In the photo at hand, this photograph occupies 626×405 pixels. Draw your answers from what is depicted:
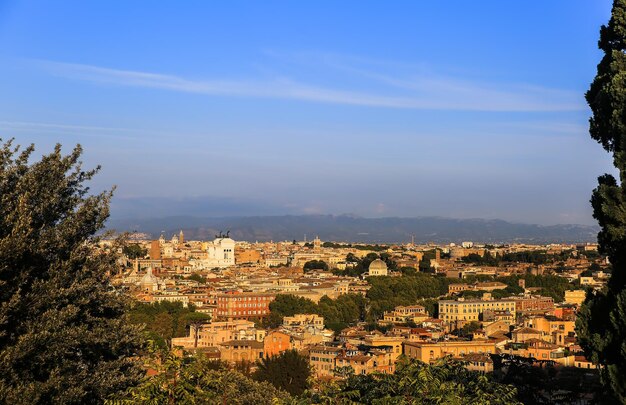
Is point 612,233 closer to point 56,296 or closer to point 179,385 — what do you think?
point 179,385

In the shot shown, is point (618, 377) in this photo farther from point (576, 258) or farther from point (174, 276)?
point (576, 258)

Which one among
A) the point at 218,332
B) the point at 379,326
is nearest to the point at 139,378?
the point at 218,332

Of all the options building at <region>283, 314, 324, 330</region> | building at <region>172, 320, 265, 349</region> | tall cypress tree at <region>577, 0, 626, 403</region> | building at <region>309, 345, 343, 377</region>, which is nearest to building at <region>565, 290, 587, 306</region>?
building at <region>283, 314, 324, 330</region>

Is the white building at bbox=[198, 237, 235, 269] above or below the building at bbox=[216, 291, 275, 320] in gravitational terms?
above

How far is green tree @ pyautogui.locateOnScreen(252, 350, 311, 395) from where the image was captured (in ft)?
81.3

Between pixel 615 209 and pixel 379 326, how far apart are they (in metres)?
36.1

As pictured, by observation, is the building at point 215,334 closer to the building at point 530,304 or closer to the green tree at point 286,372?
the green tree at point 286,372

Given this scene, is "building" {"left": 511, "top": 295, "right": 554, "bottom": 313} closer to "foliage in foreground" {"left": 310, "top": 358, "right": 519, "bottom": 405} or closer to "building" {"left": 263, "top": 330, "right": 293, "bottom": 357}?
"building" {"left": 263, "top": 330, "right": 293, "bottom": 357}

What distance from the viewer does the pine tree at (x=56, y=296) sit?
7160 mm

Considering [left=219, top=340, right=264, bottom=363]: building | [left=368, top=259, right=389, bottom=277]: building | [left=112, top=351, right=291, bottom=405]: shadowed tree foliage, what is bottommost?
[left=219, top=340, right=264, bottom=363]: building

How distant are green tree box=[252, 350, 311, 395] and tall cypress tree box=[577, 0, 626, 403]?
16.4 m

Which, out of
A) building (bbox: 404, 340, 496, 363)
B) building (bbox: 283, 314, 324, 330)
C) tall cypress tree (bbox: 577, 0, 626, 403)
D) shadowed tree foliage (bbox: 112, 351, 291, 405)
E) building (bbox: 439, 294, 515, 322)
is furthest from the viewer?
building (bbox: 439, 294, 515, 322)

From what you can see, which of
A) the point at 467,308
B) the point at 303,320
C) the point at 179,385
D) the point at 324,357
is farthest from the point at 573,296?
the point at 179,385

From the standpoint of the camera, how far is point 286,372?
1018 inches
